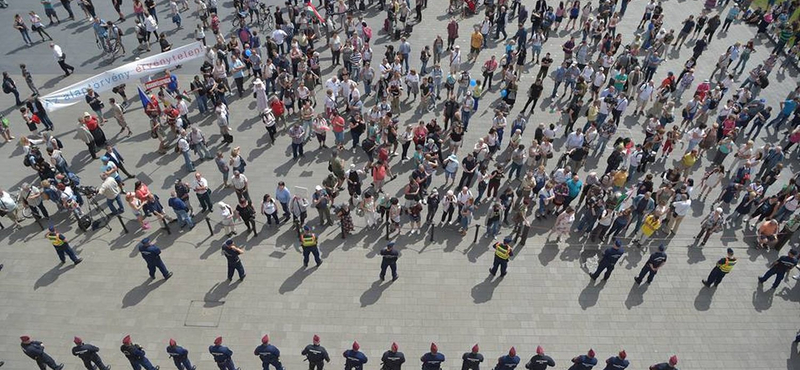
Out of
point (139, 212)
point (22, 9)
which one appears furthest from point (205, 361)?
point (22, 9)

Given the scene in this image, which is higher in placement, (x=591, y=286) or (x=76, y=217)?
→ (x=76, y=217)

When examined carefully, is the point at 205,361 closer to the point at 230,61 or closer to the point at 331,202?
the point at 331,202

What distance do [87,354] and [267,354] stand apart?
3.65 metres

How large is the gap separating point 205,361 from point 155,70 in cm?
1178

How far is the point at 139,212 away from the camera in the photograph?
46.2 ft

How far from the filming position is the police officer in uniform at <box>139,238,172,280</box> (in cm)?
1227

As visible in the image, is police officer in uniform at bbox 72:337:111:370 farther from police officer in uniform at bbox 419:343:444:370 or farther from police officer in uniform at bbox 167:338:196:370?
police officer in uniform at bbox 419:343:444:370

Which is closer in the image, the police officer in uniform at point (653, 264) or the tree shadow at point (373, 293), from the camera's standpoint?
the police officer in uniform at point (653, 264)

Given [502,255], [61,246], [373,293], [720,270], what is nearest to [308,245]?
[373,293]

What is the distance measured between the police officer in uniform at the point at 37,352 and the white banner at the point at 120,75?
933 centimetres

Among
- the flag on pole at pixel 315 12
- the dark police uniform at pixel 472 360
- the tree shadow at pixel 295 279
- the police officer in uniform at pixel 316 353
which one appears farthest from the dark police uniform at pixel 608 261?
the flag on pole at pixel 315 12

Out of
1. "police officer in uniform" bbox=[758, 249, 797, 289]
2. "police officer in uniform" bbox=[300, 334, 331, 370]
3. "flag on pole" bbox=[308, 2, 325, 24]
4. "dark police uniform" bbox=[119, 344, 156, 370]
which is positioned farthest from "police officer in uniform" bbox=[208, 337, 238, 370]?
"flag on pole" bbox=[308, 2, 325, 24]

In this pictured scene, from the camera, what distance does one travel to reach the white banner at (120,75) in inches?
683

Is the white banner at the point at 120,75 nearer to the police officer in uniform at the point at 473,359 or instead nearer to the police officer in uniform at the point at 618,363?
the police officer in uniform at the point at 473,359
